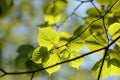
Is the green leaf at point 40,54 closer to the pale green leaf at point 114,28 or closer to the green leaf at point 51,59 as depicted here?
the green leaf at point 51,59

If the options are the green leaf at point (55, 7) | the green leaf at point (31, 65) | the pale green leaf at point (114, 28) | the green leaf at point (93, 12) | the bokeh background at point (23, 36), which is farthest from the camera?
Answer: the bokeh background at point (23, 36)

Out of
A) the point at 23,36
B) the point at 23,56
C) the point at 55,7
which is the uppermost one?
the point at 55,7

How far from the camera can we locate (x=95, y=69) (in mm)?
1080

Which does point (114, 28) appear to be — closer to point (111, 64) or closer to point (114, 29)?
point (114, 29)

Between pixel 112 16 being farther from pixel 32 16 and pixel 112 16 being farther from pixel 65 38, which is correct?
pixel 32 16

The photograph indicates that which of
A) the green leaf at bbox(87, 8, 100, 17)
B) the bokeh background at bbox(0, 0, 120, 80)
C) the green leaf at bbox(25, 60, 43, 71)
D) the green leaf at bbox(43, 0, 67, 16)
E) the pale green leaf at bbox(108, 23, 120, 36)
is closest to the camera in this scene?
the pale green leaf at bbox(108, 23, 120, 36)

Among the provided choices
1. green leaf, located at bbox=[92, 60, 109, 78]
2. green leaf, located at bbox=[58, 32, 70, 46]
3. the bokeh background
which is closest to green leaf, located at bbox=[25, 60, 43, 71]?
green leaf, located at bbox=[58, 32, 70, 46]

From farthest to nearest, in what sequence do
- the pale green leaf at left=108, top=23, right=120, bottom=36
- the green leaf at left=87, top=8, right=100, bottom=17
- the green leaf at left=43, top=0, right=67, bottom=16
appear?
the green leaf at left=43, top=0, right=67, bottom=16, the green leaf at left=87, top=8, right=100, bottom=17, the pale green leaf at left=108, top=23, right=120, bottom=36

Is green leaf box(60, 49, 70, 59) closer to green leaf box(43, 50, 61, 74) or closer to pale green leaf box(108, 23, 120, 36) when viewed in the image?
green leaf box(43, 50, 61, 74)

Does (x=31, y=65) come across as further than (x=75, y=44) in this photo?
Yes

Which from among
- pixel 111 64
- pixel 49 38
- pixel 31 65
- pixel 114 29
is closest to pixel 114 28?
pixel 114 29

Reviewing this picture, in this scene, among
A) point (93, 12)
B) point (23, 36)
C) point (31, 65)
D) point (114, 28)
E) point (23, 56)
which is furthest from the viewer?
point (23, 36)

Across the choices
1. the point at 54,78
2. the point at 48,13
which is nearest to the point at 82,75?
the point at 54,78

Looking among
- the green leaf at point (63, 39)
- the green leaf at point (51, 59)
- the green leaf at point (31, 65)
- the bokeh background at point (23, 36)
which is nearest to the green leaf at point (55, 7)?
the green leaf at point (31, 65)
